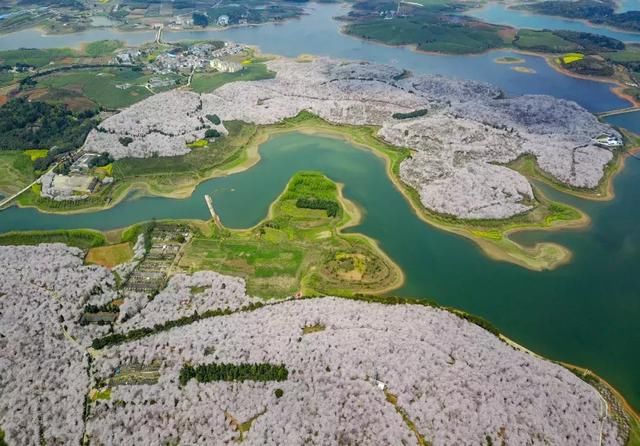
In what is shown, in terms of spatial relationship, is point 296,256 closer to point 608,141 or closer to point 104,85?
point 608,141

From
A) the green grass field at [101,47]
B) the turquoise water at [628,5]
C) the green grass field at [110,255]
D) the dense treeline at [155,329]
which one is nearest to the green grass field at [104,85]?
the green grass field at [101,47]

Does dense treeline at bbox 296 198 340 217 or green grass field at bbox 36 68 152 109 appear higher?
green grass field at bbox 36 68 152 109

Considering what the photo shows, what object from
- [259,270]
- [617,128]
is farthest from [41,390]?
[617,128]

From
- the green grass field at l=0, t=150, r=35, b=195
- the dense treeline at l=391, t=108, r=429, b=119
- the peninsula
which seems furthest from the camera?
the dense treeline at l=391, t=108, r=429, b=119

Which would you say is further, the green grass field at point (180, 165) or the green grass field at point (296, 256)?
the green grass field at point (180, 165)

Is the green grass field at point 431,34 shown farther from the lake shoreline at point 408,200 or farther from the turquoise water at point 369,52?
the lake shoreline at point 408,200

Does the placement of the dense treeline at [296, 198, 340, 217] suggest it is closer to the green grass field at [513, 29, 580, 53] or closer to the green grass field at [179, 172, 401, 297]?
the green grass field at [179, 172, 401, 297]

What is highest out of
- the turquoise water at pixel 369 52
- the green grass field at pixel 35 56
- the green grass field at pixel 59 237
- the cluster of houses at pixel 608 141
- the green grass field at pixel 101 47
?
the turquoise water at pixel 369 52

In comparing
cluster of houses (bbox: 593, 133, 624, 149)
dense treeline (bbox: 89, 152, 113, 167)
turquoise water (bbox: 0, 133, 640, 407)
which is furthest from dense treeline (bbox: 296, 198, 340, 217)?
cluster of houses (bbox: 593, 133, 624, 149)
